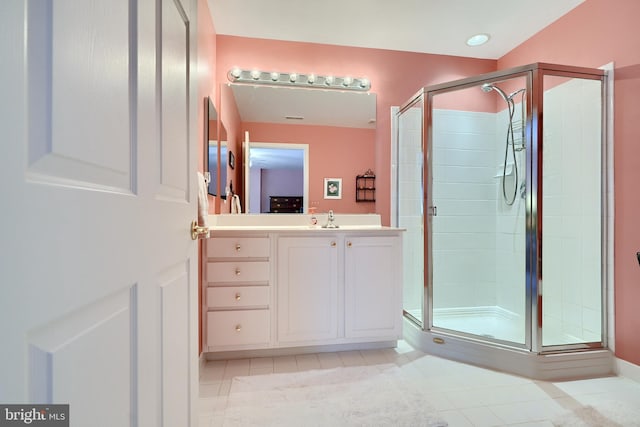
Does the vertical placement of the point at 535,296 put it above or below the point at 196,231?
below

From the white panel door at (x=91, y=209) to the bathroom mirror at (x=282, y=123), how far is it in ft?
5.40

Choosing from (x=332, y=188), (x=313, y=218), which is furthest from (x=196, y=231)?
(x=332, y=188)

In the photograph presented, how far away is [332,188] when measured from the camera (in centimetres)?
267

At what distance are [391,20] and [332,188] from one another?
1.40 metres

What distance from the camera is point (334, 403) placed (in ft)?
5.26

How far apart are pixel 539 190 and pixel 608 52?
102 centimetres

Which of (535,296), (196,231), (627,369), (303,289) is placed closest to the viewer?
(196,231)

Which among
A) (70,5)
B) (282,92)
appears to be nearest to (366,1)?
(282,92)

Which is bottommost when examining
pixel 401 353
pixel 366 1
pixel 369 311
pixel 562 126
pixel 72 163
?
pixel 401 353

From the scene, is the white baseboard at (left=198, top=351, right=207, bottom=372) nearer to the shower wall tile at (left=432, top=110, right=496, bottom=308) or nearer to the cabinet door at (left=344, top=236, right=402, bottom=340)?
the cabinet door at (left=344, top=236, right=402, bottom=340)

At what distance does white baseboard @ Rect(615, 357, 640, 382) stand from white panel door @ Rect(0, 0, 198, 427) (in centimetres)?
250

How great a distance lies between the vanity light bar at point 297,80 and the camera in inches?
102

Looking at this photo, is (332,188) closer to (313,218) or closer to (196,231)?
(313,218)

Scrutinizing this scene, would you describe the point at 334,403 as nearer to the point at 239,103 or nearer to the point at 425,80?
the point at 239,103
